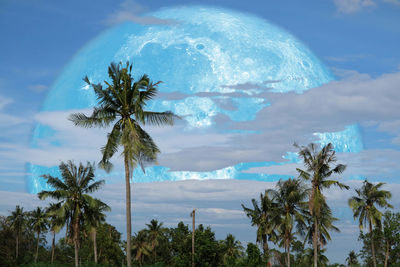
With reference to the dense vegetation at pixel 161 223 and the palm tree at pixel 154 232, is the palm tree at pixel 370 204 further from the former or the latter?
the palm tree at pixel 154 232

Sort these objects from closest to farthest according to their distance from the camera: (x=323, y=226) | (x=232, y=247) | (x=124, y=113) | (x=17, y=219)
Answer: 1. (x=124, y=113)
2. (x=323, y=226)
3. (x=232, y=247)
4. (x=17, y=219)

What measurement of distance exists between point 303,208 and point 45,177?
32.1 meters

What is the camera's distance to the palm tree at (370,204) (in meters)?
58.9

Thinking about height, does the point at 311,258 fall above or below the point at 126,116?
below

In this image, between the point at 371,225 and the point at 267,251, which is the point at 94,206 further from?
the point at 371,225

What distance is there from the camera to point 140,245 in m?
90.7

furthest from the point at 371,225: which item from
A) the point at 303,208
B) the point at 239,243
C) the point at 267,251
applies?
the point at 239,243

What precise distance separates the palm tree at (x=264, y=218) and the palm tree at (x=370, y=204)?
34.3ft

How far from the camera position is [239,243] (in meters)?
83.3

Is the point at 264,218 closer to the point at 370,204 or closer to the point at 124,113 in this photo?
the point at 370,204

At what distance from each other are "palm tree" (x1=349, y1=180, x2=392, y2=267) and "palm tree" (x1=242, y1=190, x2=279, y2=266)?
10.5 metres

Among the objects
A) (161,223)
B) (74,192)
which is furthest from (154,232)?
(74,192)

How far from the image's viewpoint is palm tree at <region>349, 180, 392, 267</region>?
2319 inches

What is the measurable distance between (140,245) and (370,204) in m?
48.2
